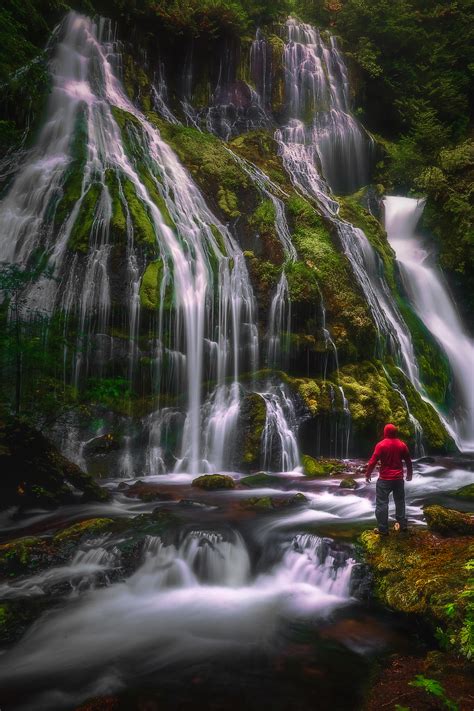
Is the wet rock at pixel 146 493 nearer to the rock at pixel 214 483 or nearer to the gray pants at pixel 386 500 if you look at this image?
the rock at pixel 214 483

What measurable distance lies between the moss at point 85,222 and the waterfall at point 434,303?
12.2 meters

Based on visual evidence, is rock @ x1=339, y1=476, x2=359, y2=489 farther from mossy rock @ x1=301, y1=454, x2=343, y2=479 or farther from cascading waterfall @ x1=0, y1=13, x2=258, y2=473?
cascading waterfall @ x1=0, y1=13, x2=258, y2=473

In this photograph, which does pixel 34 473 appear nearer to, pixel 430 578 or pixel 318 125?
pixel 430 578

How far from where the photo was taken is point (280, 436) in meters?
10.9

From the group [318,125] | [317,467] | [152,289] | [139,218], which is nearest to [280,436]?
[317,467]

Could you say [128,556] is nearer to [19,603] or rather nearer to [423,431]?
[19,603]

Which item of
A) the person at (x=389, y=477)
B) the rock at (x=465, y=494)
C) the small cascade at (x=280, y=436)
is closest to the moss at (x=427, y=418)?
the small cascade at (x=280, y=436)

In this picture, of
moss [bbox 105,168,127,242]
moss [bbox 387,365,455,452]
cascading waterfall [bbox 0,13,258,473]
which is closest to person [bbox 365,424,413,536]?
cascading waterfall [bbox 0,13,258,473]

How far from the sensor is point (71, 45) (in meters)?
19.5

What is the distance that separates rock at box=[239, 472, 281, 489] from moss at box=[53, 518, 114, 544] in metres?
3.52

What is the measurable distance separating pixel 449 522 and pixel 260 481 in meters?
4.52

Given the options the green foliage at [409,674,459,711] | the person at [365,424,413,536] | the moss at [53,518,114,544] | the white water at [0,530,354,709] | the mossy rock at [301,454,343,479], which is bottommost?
Answer: the white water at [0,530,354,709]

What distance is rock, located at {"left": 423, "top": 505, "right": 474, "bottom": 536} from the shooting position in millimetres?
5430

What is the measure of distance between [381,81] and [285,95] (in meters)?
7.33
